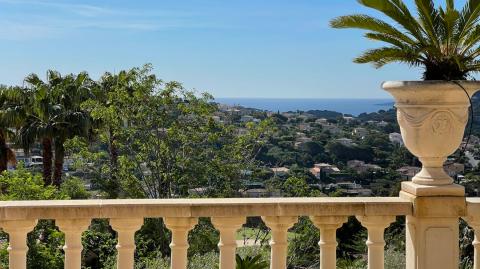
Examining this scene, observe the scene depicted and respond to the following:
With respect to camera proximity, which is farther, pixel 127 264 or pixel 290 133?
pixel 290 133

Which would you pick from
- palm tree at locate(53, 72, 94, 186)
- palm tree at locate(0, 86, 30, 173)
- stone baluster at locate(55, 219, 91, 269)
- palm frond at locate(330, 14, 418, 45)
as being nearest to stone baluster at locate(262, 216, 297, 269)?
stone baluster at locate(55, 219, 91, 269)

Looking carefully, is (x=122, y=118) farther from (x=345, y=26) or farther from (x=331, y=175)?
(x=345, y=26)

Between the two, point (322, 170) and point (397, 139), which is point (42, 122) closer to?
point (322, 170)

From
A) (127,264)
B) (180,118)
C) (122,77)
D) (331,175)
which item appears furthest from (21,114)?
(127,264)

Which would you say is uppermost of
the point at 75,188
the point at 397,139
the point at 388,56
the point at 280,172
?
the point at 388,56

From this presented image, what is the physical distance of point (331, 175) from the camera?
30.5 metres

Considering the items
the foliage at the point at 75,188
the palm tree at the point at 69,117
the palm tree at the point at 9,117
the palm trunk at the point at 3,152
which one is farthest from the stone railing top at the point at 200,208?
the palm trunk at the point at 3,152

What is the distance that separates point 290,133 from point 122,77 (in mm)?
14936

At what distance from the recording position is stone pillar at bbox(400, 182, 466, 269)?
4.09 m

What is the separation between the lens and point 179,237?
405cm

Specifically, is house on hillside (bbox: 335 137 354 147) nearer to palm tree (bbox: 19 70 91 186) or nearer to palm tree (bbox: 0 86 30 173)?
palm tree (bbox: 19 70 91 186)

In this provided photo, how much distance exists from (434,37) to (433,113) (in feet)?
1.88

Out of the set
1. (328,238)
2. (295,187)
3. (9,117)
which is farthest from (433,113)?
(9,117)

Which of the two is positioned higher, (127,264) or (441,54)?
(441,54)
